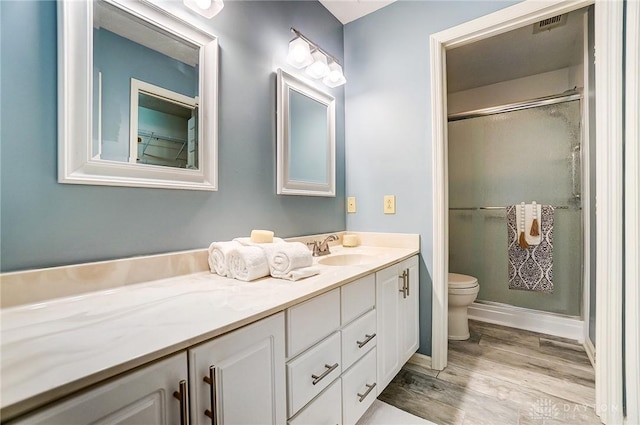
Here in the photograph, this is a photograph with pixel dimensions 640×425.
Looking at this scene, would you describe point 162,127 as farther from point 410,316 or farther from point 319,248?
point 410,316

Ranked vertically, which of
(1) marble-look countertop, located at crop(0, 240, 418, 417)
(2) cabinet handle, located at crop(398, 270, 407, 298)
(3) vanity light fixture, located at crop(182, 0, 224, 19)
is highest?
(3) vanity light fixture, located at crop(182, 0, 224, 19)

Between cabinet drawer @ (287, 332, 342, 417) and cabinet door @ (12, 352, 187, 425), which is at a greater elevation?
cabinet door @ (12, 352, 187, 425)

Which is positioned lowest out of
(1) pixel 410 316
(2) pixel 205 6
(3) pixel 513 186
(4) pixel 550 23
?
(1) pixel 410 316

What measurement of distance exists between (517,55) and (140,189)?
3108 mm

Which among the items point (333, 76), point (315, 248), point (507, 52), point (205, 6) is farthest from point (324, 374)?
point (507, 52)

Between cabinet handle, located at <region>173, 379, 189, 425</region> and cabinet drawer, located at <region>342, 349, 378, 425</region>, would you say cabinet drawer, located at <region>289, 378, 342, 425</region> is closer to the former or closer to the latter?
cabinet drawer, located at <region>342, 349, 378, 425</region>

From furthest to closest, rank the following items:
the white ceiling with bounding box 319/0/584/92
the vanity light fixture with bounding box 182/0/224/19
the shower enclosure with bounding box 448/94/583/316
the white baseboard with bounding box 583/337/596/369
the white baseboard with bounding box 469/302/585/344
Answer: the shower enclosure with bounding box 448/94/583/316 < the white baseboard with bounding box 469/302/585/344 < the white ceiling with bounding box 319/0/584/92 < the white baseboard with bounding box 583/337/596/369 < the vanity light fixture with bounding box 182/0/224/19

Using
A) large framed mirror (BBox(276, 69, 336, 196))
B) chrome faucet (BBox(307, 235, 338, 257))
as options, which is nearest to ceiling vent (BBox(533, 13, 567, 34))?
large framed mirror (BBox(276, 69, 336, 196))

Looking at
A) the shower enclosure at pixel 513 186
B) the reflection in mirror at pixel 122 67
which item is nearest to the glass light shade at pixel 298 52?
the reflection in mirror at pixel 122 67

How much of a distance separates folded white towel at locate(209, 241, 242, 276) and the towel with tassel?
5.4 inches

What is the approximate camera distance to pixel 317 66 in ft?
5.65

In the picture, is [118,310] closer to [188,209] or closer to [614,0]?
[188,209]

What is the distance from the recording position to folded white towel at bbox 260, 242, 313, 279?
42.5 inches

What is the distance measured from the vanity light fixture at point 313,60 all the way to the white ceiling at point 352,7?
41 centimetres
